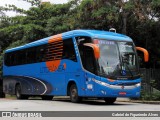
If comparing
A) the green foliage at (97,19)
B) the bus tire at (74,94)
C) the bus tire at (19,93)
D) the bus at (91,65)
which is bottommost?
the bus tire at (19,93)

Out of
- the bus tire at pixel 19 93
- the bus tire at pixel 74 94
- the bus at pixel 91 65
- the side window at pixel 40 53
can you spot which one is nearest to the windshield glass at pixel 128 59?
the bus at pixel 91 65

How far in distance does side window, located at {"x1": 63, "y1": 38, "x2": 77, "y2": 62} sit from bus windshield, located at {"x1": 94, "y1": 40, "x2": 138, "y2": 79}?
5.54 feet

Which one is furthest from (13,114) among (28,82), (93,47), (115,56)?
(28,82)

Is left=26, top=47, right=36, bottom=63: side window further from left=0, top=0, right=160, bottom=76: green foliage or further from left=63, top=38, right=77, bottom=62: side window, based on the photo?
left=0, top=0, right=160, bottom=76: green foliage

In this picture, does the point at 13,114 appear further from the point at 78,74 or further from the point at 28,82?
the point at 28,82

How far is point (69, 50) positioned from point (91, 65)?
6.52 feet

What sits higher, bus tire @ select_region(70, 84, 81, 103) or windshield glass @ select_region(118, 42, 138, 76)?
windshield glass @ select_region(118, 42, 138, 76)

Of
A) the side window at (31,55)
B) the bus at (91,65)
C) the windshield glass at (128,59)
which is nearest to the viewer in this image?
the bus at (91,65)

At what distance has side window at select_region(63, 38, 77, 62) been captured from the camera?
2011 centimetres

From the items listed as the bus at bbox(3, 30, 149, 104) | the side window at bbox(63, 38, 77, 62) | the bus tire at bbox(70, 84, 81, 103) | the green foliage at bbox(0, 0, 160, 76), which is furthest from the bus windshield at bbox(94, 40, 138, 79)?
the green foliage at bbox(0, 0, 160, 76)

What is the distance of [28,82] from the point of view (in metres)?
26.1

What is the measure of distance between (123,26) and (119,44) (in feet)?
29.9

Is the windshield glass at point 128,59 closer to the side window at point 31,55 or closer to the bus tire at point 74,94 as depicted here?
the bus tire at point 74,94

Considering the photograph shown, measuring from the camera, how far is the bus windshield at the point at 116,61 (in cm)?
1872
